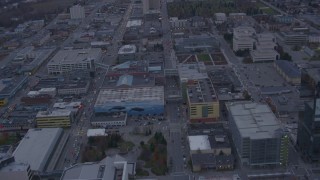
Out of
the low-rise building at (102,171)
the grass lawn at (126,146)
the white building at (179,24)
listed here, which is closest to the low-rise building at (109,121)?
the grass lawn at (126,146)

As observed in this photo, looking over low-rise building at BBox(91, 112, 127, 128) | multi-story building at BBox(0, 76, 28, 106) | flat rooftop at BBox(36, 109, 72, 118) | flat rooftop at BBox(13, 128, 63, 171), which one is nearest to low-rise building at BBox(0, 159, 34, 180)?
flat rooftop at BBox(13, 128, 63, 171)

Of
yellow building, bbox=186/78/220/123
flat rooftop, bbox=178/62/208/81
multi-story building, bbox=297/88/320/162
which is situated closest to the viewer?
multi-story building, bbox=297/88/320/162

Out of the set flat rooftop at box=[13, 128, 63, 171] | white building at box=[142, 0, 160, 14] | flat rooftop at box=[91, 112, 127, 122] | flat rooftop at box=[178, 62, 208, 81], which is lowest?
flat rooftop at box=[91, 112, 127, 122]

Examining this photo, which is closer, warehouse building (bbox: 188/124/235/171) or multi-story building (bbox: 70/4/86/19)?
warehouse building (bbox: 188/124/235/171)

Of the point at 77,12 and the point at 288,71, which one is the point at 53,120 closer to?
the point at 288,71

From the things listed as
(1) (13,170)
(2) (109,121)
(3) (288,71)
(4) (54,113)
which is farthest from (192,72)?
(1) (13,170)

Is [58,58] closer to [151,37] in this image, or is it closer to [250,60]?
[151,37]

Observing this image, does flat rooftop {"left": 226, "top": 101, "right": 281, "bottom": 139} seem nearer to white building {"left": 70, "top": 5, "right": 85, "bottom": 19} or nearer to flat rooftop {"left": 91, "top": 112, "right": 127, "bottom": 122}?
flat rooftop {"left": 91, "top": 112, "right": 127, "bottom": 122}
